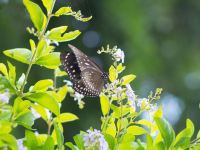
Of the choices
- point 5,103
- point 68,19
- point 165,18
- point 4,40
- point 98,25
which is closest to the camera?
point 5,103

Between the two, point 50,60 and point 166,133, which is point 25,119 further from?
point 166,133

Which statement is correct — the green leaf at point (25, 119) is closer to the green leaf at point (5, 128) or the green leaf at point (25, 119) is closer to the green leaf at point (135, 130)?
the green leaf at point (5, 128)

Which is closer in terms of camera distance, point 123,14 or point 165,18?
point 123,14

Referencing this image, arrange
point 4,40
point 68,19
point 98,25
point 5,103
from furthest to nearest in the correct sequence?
point 98,25 < point 68,19 < point 4,40 < point 5,103

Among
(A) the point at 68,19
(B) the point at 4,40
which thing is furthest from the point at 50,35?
(A) the point at 68,19

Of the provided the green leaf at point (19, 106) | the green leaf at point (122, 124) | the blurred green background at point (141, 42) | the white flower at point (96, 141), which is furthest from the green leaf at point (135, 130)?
the blurred green background at point (141, 42)

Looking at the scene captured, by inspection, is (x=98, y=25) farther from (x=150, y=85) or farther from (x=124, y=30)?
(x=150, y=85)
